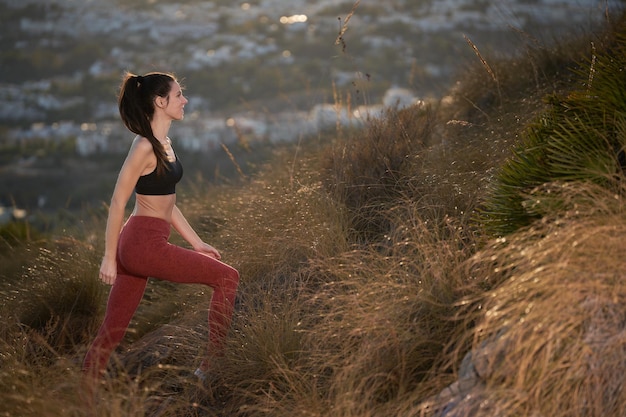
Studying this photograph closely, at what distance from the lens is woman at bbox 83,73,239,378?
3701 millimetres

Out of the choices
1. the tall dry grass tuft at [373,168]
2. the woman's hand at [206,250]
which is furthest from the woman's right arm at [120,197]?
the tall dry grass tuft at [373,168]

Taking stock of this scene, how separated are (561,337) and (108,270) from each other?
2083mm

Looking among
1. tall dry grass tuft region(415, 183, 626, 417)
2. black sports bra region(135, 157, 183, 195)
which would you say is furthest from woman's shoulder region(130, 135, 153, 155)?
tall dry grass tuft region(415, 183, 626, 417)

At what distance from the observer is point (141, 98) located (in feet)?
12.9

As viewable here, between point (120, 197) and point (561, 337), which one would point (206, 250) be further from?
point (561, 337)

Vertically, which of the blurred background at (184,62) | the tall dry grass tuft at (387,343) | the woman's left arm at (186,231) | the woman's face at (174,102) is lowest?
the blurred background at (184,62)

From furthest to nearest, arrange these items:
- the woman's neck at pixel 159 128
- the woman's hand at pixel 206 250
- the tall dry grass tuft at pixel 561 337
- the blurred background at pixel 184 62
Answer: the blurred background at pixel 184 62
the woman's hand at pixel 206 250
the woman's neck at pixel 159 128
the tall dry grass tuft at pixel 561 337

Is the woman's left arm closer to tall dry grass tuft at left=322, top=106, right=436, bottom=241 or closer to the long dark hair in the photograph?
the long dark hair

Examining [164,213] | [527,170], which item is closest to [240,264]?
[164,213]

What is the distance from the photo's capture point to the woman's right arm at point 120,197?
144 inches

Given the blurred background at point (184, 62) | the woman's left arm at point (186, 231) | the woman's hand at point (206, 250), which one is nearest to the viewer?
the woman's left arm at point (186, 231)

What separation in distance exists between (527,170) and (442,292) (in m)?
0.73

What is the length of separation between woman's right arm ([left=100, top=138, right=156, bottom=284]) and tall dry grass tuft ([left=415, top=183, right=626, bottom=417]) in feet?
5.58

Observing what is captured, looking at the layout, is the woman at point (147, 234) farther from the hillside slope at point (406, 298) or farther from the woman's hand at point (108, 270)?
the hillside slope at point (406, 298)
